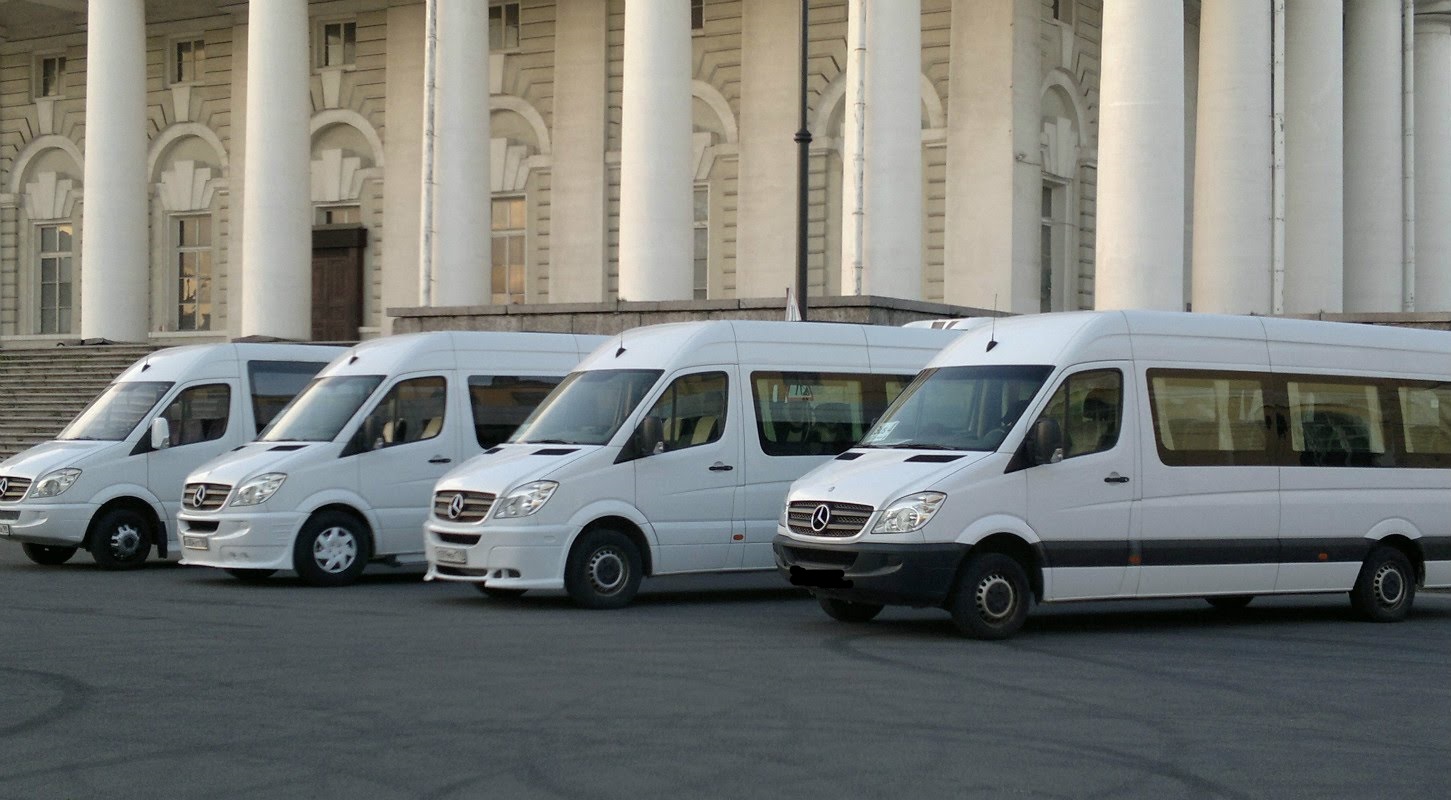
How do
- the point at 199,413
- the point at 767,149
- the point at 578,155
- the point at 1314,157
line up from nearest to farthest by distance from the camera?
the point at 199,413
the point at 767,149
the point at 1314,157
the point at 578,155

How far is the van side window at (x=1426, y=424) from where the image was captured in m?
14.4

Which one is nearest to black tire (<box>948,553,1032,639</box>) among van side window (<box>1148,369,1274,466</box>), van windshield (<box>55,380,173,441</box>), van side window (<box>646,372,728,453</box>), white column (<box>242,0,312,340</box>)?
van side window (<box>1148,369,1274,466</box>)

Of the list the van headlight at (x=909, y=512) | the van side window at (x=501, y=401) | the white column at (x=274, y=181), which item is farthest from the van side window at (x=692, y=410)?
the white column at (x=274, y=181)

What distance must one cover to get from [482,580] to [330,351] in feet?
21.5

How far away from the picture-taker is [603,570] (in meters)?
14.3

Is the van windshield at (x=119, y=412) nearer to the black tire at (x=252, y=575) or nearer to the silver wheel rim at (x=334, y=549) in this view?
the black tire at (x=252, y=575)

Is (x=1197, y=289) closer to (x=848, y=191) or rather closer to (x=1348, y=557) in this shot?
(x=848, y=191)

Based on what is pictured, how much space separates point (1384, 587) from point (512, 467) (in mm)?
6456

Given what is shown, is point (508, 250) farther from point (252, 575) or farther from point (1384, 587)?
point (1384, 587)

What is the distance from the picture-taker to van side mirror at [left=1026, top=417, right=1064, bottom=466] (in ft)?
40.3

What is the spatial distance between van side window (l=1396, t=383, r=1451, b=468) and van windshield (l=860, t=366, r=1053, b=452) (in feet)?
11.3

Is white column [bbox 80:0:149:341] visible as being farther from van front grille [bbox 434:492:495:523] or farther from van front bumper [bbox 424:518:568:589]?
van front bumper [bbox 424:518:568:589]

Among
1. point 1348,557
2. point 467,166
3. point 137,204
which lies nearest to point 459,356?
point 1348,557

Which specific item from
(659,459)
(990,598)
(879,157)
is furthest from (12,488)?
(879,157)
